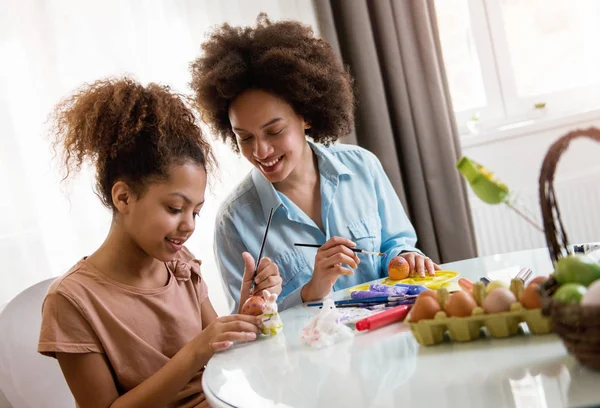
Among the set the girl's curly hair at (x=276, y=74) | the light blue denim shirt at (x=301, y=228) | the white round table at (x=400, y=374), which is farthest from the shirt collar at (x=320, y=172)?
the white round table at (x=400, y=374)

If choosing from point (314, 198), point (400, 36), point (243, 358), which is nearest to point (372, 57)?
point (400, 36)

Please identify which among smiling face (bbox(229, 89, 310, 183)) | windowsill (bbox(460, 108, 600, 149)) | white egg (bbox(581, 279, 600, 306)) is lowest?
white egg (bbox(581, 279, 600, 306))

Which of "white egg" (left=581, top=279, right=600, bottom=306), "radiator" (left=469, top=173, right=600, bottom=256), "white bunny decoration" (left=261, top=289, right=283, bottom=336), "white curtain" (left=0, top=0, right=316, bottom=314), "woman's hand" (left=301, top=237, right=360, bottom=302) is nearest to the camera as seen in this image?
"white egg" (left=581, top=279, right=600, bottom=306)

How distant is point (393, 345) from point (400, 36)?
188cm

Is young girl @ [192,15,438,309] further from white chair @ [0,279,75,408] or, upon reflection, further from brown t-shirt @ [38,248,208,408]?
white chair @ [0,279,75,408]

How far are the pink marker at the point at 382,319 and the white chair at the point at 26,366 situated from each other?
0.74 meters

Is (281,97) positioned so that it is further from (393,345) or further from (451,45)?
(451,45)

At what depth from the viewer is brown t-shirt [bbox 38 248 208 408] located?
1298mm

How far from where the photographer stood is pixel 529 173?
285cm

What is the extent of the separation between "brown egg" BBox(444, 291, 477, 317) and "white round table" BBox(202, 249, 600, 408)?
42 mm

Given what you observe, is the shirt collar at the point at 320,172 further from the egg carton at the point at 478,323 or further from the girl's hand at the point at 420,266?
the egg carton at the point at 478,323

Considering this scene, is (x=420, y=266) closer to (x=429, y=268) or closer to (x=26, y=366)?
(x=429, y=268)

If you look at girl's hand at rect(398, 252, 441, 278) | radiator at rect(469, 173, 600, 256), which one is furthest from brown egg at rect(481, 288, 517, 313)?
radiator at rect(469, 173, 600, 256)

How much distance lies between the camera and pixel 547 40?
9.77ft
